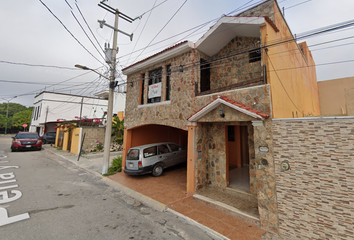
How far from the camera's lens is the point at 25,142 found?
16.0 meters

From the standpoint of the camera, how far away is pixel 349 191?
3236 mm

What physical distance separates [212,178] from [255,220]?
239cm

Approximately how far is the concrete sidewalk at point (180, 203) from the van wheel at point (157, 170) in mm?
281

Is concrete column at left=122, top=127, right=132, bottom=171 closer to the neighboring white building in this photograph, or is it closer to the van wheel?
the van wheel

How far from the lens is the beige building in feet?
45.0

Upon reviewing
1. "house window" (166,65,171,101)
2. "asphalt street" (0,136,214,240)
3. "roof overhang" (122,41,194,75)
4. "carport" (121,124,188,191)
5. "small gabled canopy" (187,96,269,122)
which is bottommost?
"asphalt street" (0,136,214,240)

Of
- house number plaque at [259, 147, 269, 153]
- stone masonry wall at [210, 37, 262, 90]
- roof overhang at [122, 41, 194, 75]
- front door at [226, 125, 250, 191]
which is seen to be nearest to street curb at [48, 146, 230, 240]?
house number plaque at [259, 147, 269, 153]

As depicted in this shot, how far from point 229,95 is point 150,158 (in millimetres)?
5222

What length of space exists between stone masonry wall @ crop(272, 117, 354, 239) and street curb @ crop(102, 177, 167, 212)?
361cm

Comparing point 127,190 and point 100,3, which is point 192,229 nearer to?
point 127,190

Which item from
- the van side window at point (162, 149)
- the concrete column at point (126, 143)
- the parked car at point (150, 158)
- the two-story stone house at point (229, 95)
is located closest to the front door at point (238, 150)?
the two-story stone house at point (229, 95)

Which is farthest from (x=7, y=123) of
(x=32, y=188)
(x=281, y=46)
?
(x=281, y=46)

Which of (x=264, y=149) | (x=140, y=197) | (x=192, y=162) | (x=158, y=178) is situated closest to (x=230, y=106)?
(x=264, y=149)

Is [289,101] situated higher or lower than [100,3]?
lower
